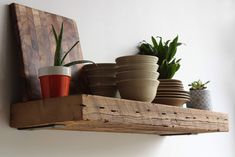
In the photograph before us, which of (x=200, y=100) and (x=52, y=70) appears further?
(x=200, y=100)

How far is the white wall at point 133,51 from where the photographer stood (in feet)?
3.58

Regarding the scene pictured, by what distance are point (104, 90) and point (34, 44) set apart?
0.26 meters

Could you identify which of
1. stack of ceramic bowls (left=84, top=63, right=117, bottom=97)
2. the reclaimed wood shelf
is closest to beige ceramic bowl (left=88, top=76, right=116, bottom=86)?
stack of ceramic bowls (left=84, top=63, right=117, bottom=97)

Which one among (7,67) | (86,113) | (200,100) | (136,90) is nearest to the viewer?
(86,113)

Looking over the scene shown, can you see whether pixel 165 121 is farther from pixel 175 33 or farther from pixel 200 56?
pixel 200 56

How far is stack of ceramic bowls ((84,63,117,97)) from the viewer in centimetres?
120

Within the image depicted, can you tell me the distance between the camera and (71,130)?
122 cm

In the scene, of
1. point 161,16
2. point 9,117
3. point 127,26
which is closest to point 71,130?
point 9,117

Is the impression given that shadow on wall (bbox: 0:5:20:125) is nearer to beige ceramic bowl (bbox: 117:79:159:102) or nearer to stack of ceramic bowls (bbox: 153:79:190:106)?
beige ceramic bowl (bbox: 117:79:159:102)

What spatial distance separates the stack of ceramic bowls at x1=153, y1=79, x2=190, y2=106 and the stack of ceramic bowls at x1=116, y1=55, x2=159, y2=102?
0.17 metres

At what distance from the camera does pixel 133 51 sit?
158 centimetres

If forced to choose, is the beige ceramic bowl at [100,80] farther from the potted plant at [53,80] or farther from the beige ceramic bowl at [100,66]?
the potted plant at [53,80]

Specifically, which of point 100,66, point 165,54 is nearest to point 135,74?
point 100,66

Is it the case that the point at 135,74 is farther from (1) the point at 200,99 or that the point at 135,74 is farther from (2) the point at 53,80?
(1) the point at 200,99
